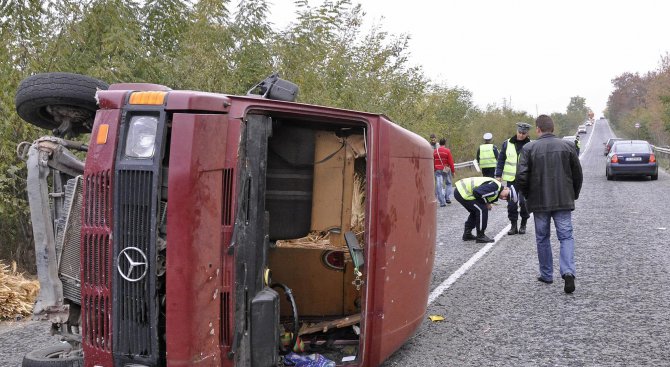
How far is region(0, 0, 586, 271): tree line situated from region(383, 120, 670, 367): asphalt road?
443 centimetres

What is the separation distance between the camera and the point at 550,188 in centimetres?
625

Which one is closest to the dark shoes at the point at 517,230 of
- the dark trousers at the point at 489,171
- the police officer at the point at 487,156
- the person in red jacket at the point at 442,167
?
the police officer at the point at 487,156

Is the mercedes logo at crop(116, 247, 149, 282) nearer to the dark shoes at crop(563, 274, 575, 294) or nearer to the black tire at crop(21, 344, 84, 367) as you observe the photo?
the black tire at crop(21, 344, 84, 367)

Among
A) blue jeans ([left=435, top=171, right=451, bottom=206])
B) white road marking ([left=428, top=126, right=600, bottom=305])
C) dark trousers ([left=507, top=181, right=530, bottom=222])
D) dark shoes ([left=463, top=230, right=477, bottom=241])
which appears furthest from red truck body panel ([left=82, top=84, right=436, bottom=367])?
blue jeans ([left=435, top=171, right=451, bottom=206])

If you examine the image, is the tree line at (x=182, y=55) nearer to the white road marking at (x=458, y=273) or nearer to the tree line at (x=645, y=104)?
the white road marking at (x=458, y=273)

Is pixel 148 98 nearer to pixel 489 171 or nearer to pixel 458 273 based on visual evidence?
pixel 458 273

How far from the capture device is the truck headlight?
3.03 m

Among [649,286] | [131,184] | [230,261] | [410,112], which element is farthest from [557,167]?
[410,112]

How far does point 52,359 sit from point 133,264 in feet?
3.31

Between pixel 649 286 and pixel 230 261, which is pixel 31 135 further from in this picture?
pixel 649 286

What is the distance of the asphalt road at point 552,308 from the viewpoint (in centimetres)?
423

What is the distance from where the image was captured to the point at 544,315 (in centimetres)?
523

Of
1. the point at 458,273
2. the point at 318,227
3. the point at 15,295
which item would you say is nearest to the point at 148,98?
the point at 318,227

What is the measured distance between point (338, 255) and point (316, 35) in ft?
26.8
